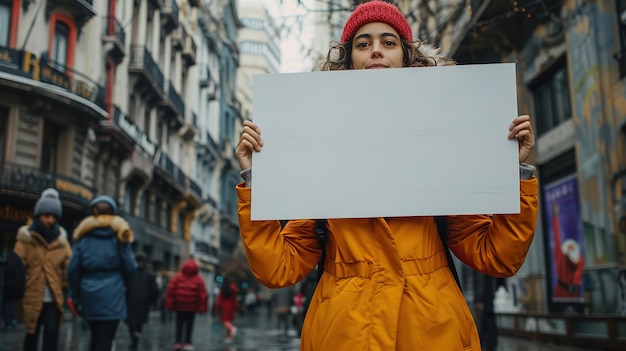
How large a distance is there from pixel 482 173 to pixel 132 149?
28.3 m

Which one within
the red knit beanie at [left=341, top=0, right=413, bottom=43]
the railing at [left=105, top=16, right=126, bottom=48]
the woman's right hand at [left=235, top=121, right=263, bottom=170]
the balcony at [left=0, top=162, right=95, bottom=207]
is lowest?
the woman's right hand at [left=235, top=121, right=263, bottom=170]

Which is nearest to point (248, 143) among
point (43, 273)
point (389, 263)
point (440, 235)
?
point (389, 263)

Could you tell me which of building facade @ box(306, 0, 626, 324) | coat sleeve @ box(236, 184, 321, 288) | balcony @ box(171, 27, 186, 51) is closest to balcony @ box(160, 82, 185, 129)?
balcony @ box(171, 27, 186, 51)

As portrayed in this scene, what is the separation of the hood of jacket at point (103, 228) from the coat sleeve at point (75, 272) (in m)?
0.13

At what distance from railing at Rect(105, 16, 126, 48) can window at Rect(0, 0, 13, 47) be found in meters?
5.55

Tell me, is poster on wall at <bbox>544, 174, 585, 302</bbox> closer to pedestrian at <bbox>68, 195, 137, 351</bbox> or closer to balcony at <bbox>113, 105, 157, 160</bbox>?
pedestrian at <bbox>68, 195, 137, 351</bbox>

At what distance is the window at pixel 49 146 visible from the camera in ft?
72.5

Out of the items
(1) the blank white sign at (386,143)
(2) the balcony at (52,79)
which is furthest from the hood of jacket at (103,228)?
(2) the balcony at (52,79)

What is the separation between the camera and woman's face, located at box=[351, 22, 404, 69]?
2555 mm

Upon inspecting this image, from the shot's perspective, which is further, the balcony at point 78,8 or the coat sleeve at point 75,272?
the balcony at point 78,8

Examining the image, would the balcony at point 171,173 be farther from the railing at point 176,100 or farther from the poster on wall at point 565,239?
the poster on wall at point 565,239

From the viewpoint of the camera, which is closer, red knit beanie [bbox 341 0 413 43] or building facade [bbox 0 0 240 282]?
red knit beanie [bbox 341 0 413 43]

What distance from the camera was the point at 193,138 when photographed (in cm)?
4581

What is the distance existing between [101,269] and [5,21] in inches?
668
